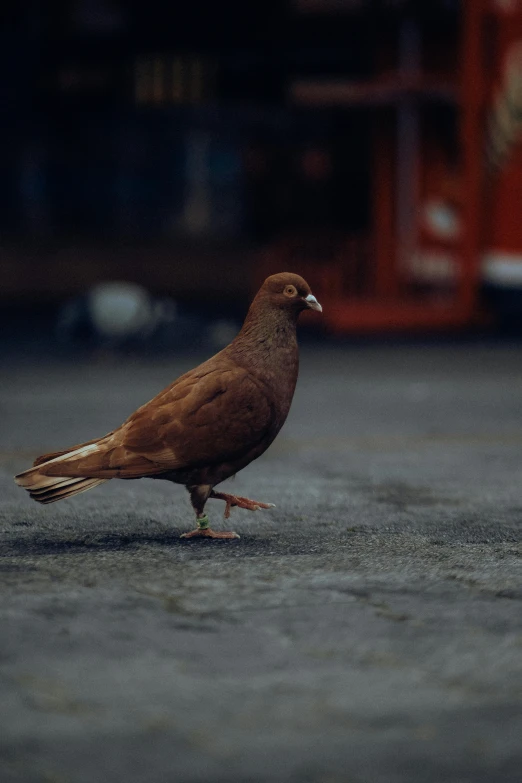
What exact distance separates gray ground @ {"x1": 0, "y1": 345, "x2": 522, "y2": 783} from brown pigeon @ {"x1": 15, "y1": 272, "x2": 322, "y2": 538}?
286mm

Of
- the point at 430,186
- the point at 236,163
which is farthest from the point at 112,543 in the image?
the point at 236,163

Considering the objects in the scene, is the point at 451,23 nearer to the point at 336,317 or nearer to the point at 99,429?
the point at 336,317

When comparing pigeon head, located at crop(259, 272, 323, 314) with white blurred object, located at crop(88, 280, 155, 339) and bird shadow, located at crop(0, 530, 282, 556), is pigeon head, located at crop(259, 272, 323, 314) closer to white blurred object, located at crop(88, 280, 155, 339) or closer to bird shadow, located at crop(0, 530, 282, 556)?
bird shadow, located at crop(0, 530, 282, 556)

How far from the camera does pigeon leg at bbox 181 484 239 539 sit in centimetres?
505

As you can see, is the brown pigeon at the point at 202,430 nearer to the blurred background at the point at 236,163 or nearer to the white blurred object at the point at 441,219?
the blurred background at the point at 236,163

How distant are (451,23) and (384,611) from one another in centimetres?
1286

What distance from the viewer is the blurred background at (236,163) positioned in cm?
1545

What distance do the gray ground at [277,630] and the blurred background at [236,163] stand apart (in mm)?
8624

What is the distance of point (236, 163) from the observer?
62.2 feet

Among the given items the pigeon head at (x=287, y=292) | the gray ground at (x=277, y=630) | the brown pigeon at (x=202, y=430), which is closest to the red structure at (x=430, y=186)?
the gray ground at (x=277, y=630)

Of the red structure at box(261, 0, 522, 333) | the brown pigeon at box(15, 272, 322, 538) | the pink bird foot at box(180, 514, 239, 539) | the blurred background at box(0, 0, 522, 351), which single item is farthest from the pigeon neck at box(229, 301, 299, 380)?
the blurred background at box(0, 0, 522, 351)

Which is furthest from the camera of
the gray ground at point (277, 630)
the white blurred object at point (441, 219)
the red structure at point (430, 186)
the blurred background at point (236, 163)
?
the white blurred object at point (441, 219)

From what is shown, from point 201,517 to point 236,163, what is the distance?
14.4 meters

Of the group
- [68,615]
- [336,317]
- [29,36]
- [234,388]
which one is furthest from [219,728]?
[29,36]
